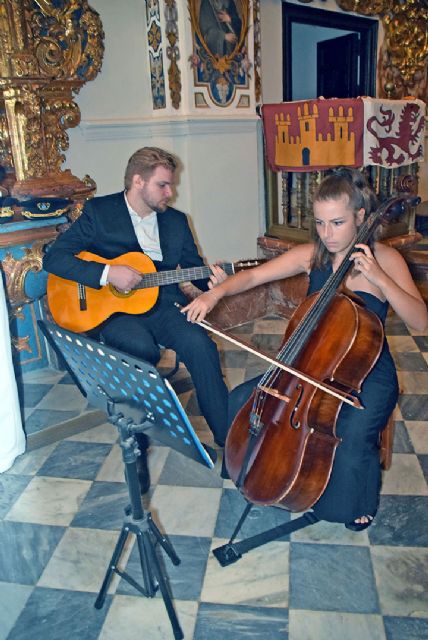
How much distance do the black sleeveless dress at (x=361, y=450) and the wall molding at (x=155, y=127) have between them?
2.21 meters

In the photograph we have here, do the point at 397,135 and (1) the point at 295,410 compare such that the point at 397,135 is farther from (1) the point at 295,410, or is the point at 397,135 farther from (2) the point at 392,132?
(1) the point at 295,410

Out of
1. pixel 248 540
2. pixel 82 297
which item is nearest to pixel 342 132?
pixel 82 297

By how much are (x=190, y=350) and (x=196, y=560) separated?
86 cm

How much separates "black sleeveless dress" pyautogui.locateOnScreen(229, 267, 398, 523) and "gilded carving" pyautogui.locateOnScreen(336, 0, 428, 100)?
4137 mm

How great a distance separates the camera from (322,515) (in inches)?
76.3

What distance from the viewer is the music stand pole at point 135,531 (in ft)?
4.98

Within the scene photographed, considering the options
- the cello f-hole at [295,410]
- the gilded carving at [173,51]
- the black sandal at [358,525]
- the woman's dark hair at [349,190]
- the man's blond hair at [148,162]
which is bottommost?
the black sandal at [358,525]

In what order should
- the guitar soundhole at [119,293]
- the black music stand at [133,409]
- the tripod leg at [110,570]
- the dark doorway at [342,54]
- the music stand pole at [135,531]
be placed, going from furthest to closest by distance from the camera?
1. the dark doorway at [342,54]
2. the guitar soundhole at [119,293]
3. the tripod leg at [110,570]
4. the music stand pole at [135,531]
5. the black music stand at [133,409]

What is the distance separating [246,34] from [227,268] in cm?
225

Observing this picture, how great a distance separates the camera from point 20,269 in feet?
10.2

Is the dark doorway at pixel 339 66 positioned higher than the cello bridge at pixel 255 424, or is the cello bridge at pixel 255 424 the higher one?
the dark doorway at pixel 339 66

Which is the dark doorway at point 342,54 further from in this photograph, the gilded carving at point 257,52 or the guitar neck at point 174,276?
the guitar neck at point 174,276

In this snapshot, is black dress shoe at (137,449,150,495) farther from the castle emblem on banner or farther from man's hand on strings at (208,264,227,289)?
the castle emblem on banner

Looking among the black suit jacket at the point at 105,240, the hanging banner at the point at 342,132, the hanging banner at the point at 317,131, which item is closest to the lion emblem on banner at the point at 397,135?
the hanging banner at the point at 342,132
